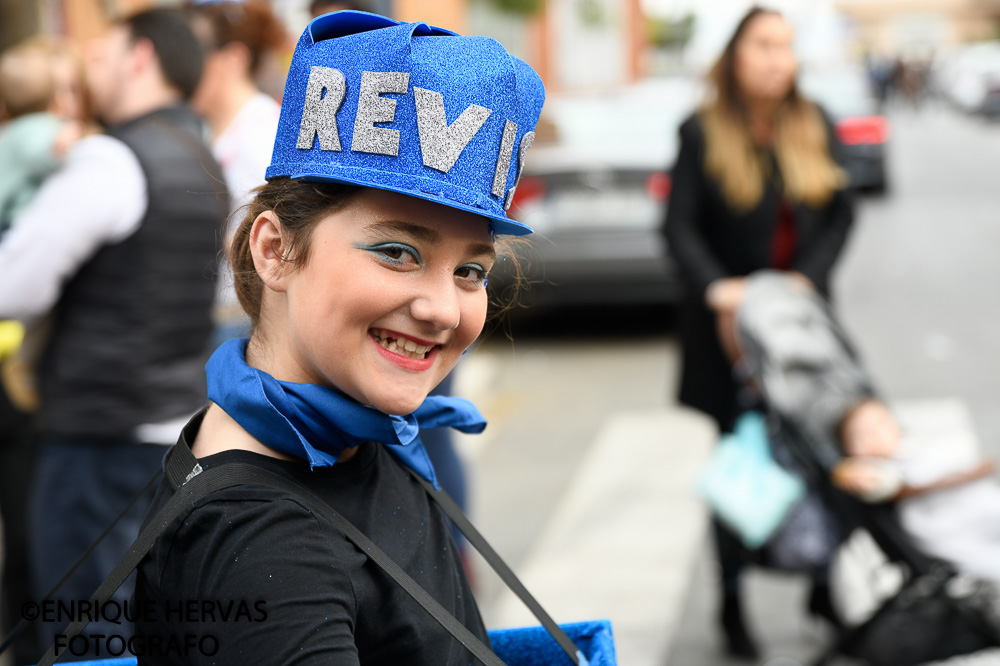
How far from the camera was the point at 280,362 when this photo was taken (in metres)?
1.42

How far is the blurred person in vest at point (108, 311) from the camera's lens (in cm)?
289

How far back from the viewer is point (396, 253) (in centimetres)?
133

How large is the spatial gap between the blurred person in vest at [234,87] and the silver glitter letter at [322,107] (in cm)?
233

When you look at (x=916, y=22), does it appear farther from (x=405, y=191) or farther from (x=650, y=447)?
(x=405, y=191)

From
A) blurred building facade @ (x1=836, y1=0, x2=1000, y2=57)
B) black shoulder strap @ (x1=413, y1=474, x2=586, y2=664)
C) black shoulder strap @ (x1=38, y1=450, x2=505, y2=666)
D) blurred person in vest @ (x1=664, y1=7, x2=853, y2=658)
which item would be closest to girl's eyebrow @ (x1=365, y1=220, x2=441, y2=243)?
black shoulder strap @ (x1=38, y1=450, x2=505, y2=666)

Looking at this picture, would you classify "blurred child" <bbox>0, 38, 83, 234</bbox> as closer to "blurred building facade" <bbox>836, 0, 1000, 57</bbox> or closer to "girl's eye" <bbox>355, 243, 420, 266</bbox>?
"girl's eye" <bbox>355, 243, 420, 266</bbox>

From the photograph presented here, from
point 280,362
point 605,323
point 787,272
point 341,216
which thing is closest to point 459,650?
point 280,362

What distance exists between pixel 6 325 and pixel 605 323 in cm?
687

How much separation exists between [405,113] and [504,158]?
0.15 m

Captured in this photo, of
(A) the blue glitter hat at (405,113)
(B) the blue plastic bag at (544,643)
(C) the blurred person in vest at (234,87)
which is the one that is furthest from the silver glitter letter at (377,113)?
(C) the blurred person in vest at (234,87)

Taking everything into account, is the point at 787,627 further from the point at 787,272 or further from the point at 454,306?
the point at 454,306

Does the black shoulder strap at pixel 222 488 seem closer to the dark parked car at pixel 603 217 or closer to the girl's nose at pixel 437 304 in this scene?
the girl's nose at pixel 437 304

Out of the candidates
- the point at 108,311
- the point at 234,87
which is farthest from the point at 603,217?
the point at 108,311

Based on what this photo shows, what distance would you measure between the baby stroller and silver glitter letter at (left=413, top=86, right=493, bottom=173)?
2.52m
